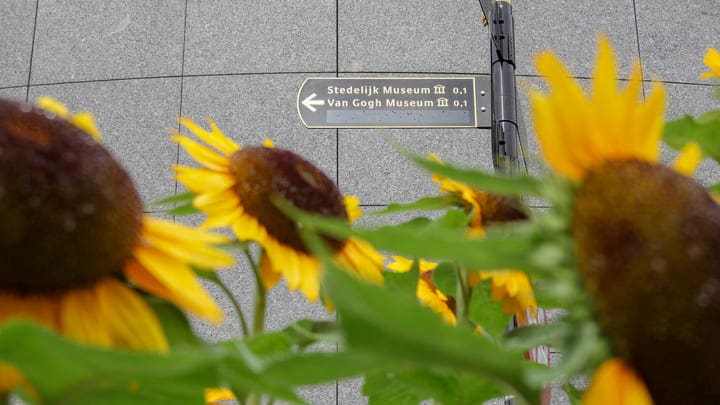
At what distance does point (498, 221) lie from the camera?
329 mm

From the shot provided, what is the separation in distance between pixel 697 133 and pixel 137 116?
2.50 m

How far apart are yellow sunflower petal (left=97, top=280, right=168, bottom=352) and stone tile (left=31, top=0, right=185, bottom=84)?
2545 millimetres

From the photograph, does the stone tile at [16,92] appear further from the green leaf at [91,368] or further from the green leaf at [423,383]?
the green leaf at [91,368]

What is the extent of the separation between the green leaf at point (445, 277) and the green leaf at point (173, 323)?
0.56 feet

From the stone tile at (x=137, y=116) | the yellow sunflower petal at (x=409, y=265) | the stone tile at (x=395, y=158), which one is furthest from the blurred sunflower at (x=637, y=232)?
the stone tile at (x=137, y=116)

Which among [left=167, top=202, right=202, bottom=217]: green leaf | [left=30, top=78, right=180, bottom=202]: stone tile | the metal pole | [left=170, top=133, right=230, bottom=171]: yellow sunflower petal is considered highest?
[left=30, top=78, right=180, bottom=202]: stone tile

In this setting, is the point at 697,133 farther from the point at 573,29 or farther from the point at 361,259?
the point at 573,29

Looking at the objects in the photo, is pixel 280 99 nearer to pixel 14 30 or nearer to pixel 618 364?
pixel 14 30

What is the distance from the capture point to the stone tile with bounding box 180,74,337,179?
8.35 feet

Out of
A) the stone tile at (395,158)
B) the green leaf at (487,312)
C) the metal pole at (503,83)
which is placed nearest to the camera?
the green leaf at (487,312)

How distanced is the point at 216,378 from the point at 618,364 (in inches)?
2.7

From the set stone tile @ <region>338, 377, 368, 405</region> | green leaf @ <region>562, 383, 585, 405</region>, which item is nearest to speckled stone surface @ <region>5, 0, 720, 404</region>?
stone tile @ <region>338, 377, 368, 405</region>

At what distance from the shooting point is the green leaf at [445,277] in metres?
0.34

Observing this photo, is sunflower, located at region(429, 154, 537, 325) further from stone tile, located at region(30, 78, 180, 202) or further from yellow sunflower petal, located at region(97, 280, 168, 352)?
stone tile, located at region(30, 78, 180, 202)
